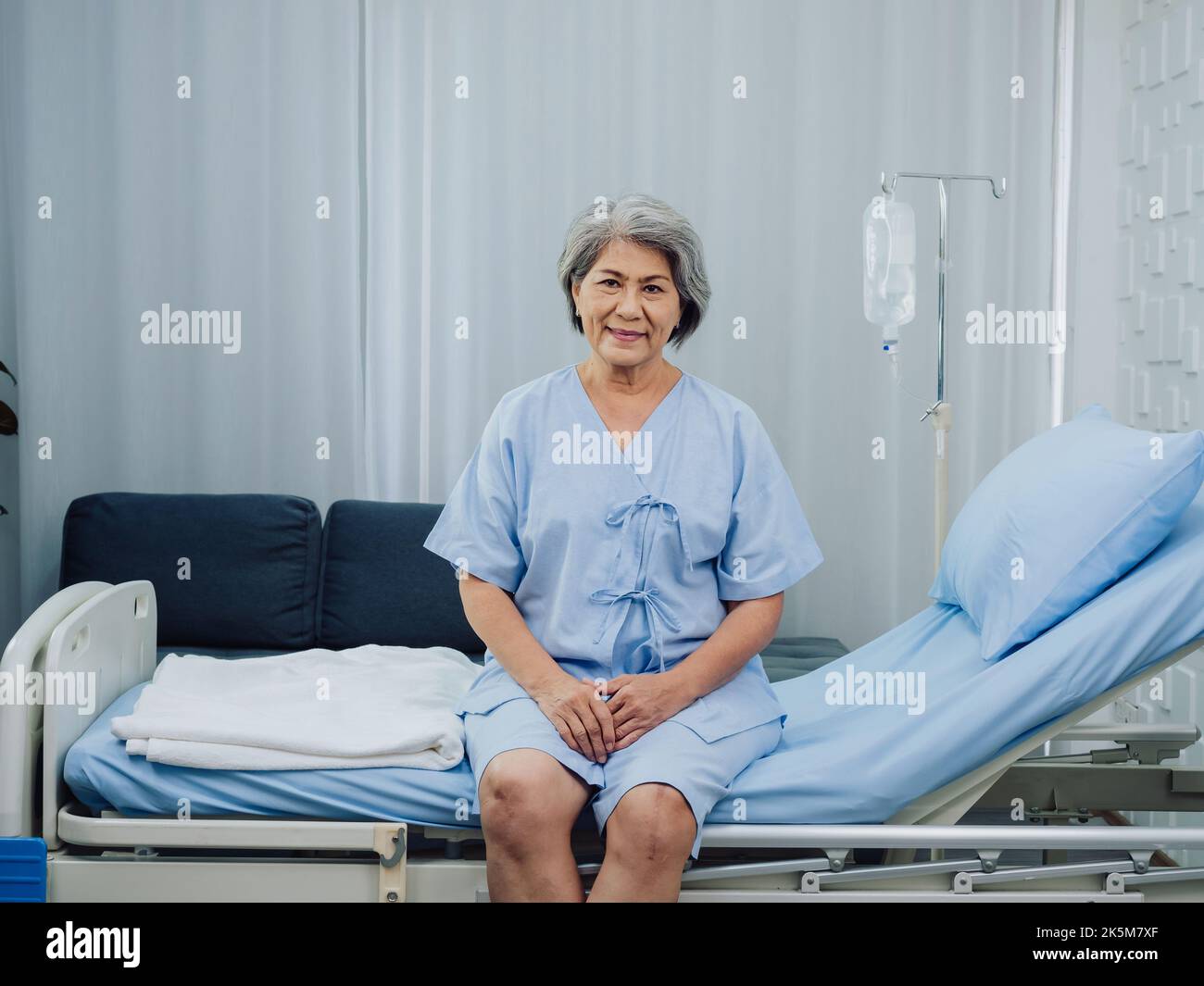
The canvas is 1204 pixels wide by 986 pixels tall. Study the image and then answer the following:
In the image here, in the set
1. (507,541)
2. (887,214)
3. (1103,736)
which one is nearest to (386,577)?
(507,541)

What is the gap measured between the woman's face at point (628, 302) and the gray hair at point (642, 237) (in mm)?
13

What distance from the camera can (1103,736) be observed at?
2113 mm

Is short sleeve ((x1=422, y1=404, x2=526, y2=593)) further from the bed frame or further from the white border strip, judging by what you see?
the white border strip

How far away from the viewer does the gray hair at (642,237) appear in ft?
5.89

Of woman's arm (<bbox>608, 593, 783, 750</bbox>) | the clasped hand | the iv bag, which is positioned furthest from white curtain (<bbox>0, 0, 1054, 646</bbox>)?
the clasped hand

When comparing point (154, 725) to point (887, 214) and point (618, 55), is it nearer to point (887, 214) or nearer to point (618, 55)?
point (887, 214)

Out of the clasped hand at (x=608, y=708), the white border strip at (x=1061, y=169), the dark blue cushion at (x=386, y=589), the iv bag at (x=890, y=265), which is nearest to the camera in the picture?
the clasped hand at (x=608, y=708)

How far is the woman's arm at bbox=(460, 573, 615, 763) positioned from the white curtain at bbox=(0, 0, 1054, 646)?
1.51m

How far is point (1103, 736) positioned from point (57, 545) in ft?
8.80

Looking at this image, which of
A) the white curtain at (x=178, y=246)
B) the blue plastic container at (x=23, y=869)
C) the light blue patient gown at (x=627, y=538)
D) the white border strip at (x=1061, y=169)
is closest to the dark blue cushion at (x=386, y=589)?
the white curtain at (x=178, y=246)

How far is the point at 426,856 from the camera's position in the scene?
1.75m

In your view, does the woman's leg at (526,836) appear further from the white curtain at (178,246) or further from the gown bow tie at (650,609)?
the white curtain at (178,246)

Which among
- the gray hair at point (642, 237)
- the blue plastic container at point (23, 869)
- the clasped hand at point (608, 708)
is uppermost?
the gray hair at point (642, 237)

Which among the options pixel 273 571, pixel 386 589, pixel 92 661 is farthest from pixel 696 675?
pixel 273 571
